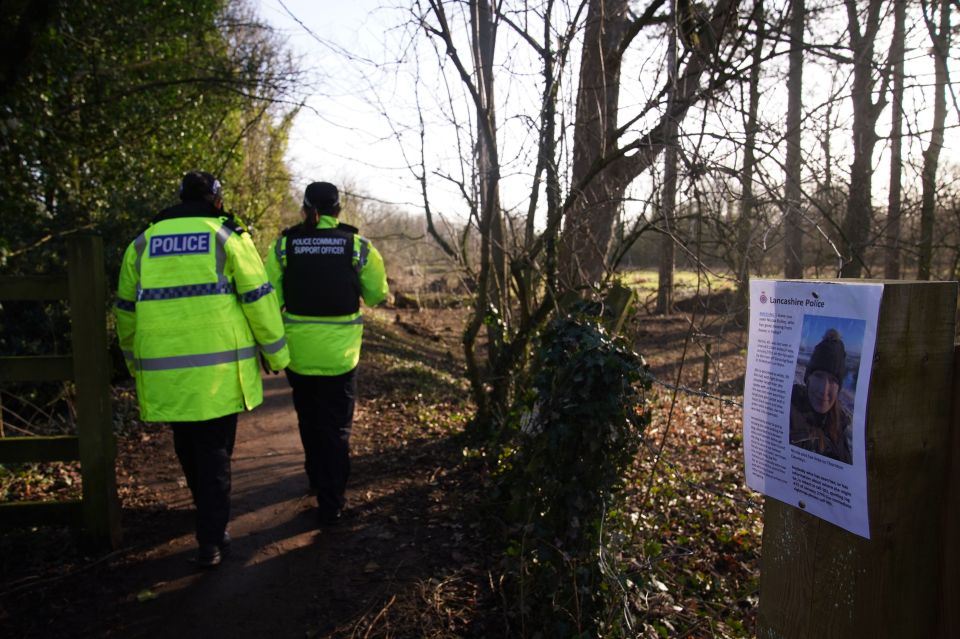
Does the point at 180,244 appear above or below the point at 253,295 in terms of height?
above

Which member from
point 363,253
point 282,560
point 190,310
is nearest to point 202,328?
point 190,310

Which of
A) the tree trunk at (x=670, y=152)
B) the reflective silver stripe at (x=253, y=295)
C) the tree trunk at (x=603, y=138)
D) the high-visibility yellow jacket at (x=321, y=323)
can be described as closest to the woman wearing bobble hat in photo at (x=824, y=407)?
the tree trunk at (x=670, y=152)

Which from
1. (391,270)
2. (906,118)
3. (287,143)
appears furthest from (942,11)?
(391,270)

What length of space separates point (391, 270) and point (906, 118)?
75.2 ft

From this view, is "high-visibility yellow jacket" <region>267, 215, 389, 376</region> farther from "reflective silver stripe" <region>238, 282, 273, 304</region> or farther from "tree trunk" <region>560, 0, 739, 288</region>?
"tree trunk" <region>560, 0, 739, 288</region>

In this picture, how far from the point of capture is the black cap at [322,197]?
447 centimetres

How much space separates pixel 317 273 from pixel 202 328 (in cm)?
97

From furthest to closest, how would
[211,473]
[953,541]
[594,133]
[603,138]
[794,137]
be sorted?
[594,133]
[603,138]
[794,137]
[211,473]
[953,541]

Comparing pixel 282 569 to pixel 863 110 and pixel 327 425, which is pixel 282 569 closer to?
pixel 327 425

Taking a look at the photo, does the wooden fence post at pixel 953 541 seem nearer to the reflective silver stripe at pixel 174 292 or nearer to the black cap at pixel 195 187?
the reflective silver stripe at pixel 174 292

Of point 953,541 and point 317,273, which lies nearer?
point 953,541

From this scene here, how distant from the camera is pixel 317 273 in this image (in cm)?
441

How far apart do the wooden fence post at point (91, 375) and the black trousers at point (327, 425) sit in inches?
43.8

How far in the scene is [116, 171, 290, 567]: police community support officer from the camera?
3.59m
